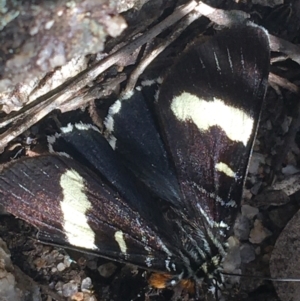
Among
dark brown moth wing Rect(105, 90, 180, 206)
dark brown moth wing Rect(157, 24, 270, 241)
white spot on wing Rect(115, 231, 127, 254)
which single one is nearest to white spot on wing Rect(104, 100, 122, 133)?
dark brown moth wing Rect(105, 90, 180, 206)

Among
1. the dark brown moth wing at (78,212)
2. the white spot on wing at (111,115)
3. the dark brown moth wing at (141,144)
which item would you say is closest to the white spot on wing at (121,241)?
the dark brown moth wing at (78,212)

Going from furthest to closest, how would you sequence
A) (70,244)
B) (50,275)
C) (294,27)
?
(294,27)
(50,275)
(70,244)

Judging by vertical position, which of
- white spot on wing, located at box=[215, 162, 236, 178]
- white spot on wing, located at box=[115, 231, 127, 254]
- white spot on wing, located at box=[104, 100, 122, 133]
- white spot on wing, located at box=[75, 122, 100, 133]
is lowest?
white spot on wing, located at box=[215, 162, 236, 178]

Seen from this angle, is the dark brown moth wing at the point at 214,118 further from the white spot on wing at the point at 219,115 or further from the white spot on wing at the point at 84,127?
the white spot on wing at the point at 84,127

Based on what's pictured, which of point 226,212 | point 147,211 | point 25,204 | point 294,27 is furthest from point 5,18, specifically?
point 294,27

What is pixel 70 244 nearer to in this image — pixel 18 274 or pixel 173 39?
pixel 18 274

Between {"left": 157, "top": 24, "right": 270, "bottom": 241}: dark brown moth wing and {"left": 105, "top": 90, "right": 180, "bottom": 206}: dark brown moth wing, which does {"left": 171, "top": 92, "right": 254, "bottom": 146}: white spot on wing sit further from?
{"left": 105, "top": 90, "right": 180, "bottom": 206}: dark brown moth wing
